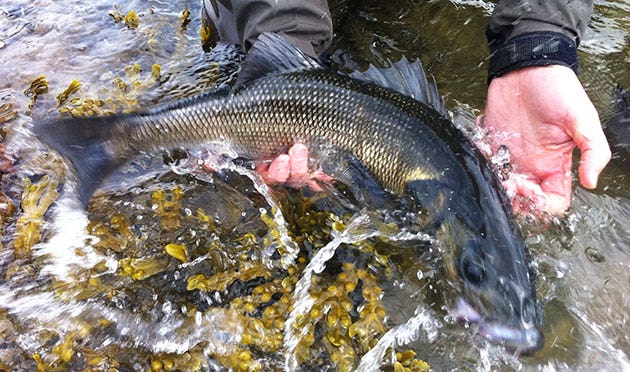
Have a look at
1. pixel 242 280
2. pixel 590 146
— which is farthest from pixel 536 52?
pixel 242 280

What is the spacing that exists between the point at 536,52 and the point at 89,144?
261 centimetres

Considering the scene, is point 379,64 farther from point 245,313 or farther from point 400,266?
point 245,313

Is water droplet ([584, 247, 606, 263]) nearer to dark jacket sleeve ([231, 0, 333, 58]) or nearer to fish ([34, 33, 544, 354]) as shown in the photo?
fish ([34, 33, 544, 354])

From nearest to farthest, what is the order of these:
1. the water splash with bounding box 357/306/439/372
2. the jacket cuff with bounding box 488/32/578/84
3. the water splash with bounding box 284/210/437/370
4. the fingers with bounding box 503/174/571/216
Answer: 1. the water splash with bounding box 357/306/439/372
2. the water splash with bounding box 284/210/437/370
3. the fingers with bounding box 503/174/571/216
4. the jacket cuff with bounding box 488/32/578/84

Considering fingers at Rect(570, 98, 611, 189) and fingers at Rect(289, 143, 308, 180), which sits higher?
fingers at Rect(570, 98, 611, 189)

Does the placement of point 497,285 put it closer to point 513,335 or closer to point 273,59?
point 513,335

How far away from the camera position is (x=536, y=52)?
9.67 ft

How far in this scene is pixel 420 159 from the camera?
2.66 m

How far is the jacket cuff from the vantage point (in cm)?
288

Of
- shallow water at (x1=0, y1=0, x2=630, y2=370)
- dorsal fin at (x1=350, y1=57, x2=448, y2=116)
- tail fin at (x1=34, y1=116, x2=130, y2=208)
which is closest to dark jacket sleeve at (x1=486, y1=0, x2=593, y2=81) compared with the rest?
dorsal fin at (x1=350, y1=57, x2=448, y2=116)

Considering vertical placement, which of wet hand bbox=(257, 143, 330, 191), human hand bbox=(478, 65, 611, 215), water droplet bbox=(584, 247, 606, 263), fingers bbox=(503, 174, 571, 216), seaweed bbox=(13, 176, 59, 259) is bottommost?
seaweed bbox=(13, 176, 59, 259)

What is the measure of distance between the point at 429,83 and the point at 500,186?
29.1 inches

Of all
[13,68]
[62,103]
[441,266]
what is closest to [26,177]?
[62,103]

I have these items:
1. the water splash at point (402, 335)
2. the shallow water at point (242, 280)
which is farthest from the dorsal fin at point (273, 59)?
the water splash at point (402, 335)
